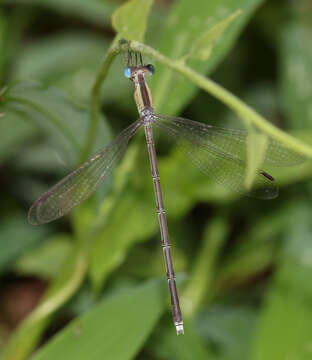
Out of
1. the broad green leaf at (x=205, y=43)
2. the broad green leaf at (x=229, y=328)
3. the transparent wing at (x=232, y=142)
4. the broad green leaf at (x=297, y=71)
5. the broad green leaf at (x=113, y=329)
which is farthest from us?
the broad green leaf at (x=297, y=71)

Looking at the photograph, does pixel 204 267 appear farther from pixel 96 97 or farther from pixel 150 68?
pixel 96 97

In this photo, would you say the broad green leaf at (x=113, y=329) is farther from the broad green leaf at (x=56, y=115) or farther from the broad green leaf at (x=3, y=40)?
the broad green leaf at (x=3, y=40)

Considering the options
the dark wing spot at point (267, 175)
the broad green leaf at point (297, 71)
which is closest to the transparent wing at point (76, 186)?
the dark wing spot at point (267, 175)

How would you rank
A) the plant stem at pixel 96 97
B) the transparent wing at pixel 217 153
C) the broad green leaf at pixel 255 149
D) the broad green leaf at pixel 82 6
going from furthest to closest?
the broad green leaf at pixel 82 6
the transparent wing at pixel 217 153
the plant stem at pixel 96 97
the broad green leaf at pixel 255 149

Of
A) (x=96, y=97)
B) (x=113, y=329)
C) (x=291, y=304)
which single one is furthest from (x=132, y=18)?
(x=291, y=304)

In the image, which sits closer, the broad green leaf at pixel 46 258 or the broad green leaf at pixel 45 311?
the broad green leaf at pixel 45 311

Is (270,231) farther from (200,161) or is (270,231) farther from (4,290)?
(4,290)

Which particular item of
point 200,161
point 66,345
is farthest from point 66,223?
point 66,345
